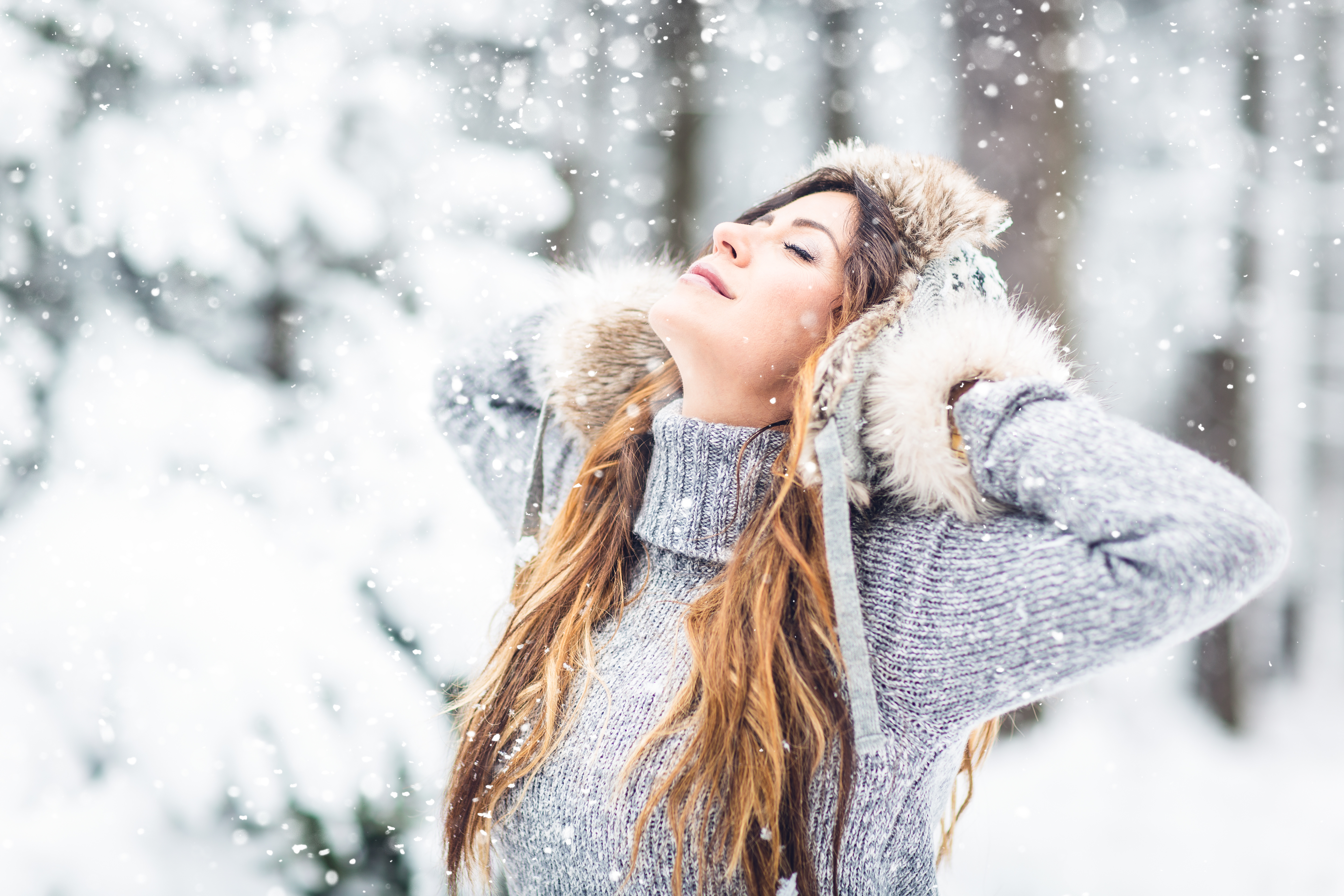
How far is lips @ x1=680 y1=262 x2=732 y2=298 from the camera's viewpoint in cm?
126

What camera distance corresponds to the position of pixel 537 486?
5.35ft

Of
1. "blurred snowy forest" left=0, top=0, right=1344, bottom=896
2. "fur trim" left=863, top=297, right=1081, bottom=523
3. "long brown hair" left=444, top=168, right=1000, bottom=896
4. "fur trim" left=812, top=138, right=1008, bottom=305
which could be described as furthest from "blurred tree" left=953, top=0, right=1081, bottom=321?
"fur trim" left=863, top=297, right=1081, bottom=523

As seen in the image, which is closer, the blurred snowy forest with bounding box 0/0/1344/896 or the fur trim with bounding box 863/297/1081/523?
the fur trim with bounding box 863/297/1081/523

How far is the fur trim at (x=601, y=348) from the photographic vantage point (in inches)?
61.0

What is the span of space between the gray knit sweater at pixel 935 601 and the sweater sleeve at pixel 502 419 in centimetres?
38

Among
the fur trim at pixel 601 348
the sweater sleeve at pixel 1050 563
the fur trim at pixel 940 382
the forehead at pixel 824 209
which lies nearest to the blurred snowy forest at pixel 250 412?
the fur trim at pixel 601 348

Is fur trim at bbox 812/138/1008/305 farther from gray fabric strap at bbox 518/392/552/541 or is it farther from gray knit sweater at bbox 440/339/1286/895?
gray fabric strap at bbox 518/392/552/541

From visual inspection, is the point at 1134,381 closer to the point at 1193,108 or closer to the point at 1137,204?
the point at 1137,204

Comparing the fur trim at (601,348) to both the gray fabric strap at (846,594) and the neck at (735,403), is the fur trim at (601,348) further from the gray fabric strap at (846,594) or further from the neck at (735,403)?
the gray fabric strap at (846,594)

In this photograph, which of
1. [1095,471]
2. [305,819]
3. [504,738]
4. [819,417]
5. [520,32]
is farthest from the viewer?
[520,32]

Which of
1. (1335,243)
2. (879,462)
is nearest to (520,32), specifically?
(879,462)

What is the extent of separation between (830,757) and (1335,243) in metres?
3.21

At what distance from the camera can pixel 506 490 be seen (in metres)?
1.73

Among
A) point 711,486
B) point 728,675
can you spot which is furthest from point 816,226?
point 728,675
